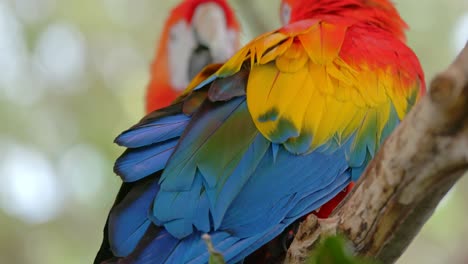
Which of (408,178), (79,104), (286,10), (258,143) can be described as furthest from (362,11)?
(79,104)

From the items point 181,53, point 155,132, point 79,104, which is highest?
point 155,132

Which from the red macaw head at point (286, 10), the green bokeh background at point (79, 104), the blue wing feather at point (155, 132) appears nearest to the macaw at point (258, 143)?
the blue wing feather at point (155, 132)

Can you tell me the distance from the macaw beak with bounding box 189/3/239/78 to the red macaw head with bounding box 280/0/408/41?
1.68ft

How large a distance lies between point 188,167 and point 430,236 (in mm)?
2303

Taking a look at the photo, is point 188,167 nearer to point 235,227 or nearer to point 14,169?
point 235,227

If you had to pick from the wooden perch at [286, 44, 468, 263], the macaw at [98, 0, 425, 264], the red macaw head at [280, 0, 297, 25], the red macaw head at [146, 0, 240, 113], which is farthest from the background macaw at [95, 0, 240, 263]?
the wooden perch at [286, 44, 468, 263]

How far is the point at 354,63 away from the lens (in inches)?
65.2

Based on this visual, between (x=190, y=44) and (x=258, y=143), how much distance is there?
1078 mm

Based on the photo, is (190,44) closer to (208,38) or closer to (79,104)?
(208,38)

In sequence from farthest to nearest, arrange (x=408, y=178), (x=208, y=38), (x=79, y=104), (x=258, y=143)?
(x=79, y=104) < (x=208, y=38) < (x=258, y=143) < (x=408, y=178)

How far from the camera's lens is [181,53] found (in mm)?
2533

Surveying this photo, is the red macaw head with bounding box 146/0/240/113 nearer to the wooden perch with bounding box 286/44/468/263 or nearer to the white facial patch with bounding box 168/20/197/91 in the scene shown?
the white facial patch with bounding box 168/20/197/91

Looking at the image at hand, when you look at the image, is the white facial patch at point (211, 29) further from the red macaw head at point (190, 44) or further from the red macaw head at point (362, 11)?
the red macaw head at point (362, 11)

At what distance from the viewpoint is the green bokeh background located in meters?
3.62
